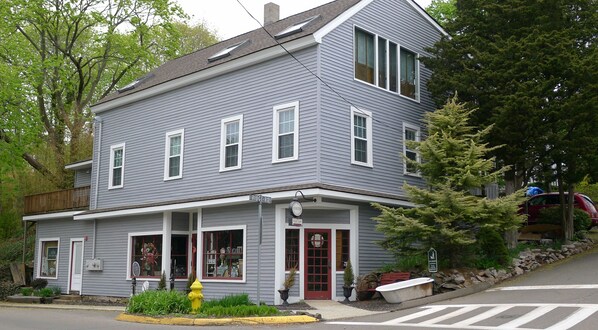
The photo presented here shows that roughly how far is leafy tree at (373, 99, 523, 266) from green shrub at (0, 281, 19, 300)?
19073 mm

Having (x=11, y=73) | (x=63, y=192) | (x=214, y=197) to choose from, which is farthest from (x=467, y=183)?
(x=11, y=73)

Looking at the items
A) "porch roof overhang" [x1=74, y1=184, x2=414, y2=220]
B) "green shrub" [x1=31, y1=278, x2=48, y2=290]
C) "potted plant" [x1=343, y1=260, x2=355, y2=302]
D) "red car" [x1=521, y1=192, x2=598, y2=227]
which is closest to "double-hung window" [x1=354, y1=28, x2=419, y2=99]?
"porch roof overhang" [x1=74, y1=184, x2=414, y2=220]

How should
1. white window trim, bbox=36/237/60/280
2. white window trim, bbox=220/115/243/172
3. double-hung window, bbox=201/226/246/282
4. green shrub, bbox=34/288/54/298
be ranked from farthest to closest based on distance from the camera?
white window trim, bbox=36/237/60/280, green shrub, bbox=34/288/54/298, white window trim, bbox=220/115/243/172, double-hung window, bbox=201/226/246/282

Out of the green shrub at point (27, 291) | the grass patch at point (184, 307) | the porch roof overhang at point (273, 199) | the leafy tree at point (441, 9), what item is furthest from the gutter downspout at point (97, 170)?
the leafy tree at point (441, 9)

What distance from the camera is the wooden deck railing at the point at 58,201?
2706cm

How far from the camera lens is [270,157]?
63.6ft

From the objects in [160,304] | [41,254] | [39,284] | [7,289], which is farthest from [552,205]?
[7,289]

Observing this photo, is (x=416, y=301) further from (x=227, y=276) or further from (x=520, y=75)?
(x=520, y=75)

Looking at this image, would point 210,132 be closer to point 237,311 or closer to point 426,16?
point 237,311

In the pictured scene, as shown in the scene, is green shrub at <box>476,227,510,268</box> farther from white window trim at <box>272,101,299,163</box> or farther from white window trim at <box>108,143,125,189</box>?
white window trim at <box>108,143,125,189</box>

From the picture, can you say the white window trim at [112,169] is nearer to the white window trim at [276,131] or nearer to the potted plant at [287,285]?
the white window trim at [276,131]

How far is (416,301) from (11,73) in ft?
79.3

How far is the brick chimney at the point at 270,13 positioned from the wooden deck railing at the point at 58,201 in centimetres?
1082

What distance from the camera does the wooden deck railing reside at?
2706cm
